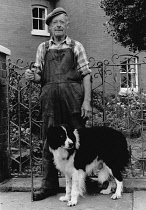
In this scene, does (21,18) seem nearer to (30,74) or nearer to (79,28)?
(79,28)

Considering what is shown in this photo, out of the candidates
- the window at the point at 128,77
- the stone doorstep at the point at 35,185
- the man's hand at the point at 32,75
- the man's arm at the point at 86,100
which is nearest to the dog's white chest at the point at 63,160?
the man's arm at the point at 86,100

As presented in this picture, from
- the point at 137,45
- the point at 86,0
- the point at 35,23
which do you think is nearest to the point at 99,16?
the point at 86,0

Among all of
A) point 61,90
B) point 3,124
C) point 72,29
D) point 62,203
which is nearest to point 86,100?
point 61,90

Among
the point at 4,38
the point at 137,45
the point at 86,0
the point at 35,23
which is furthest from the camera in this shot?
the point at 35,23

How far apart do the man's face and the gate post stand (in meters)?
0.98

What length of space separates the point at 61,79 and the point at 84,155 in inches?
39.3

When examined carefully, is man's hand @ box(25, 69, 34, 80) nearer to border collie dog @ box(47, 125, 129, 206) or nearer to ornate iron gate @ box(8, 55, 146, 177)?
ornate iron gate @ box(8, 55, 146, 177)

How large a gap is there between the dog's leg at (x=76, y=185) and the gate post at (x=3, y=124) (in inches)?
52.1

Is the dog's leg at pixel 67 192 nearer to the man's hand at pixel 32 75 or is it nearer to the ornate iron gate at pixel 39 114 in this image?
the ornate iron gate at pixel 39 114

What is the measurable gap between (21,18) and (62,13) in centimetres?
1032

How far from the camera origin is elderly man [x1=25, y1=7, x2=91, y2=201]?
12.8ft

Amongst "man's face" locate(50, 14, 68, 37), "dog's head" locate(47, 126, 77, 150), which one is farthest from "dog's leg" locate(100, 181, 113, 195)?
"man's face" locate(50, 14, 68, 37)

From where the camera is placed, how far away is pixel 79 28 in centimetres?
1298

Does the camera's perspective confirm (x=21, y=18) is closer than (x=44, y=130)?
No
